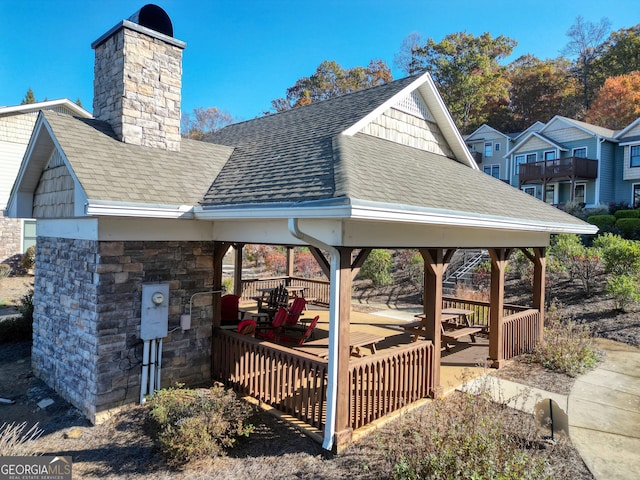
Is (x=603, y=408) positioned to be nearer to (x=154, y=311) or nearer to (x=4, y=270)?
(x=154, y=311)

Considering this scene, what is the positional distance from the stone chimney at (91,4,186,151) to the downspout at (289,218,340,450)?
3.93 metres

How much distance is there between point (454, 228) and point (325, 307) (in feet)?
22.8

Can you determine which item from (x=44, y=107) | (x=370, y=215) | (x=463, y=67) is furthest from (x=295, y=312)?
(x=463, y=67)

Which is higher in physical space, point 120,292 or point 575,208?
point 575,208

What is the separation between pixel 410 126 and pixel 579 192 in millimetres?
25682

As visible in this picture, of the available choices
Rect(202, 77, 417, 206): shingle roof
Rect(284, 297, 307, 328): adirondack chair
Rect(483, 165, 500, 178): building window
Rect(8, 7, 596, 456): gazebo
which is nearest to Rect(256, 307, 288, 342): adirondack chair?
Rect(284, 297, 307, 328): adirondack chair

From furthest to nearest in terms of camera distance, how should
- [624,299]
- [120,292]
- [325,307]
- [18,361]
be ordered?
[325,307] → [624,299] → [18,361] → [120,292]

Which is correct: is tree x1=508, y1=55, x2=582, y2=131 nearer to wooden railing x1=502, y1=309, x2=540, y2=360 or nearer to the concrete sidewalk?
wooden railing x1=502, y1=309, x2=540, y2=360

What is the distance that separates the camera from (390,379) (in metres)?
5.74

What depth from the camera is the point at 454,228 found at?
6.70 m

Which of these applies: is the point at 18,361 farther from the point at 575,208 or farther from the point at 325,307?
the point at 575,208

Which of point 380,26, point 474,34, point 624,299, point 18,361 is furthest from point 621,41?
point 18,361

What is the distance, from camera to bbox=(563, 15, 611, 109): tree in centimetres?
4109

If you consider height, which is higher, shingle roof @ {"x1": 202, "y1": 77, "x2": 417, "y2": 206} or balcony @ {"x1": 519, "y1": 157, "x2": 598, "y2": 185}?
balcony @ {"x1": 519, "y1": 157, "x2": 598, "y2": 185}
